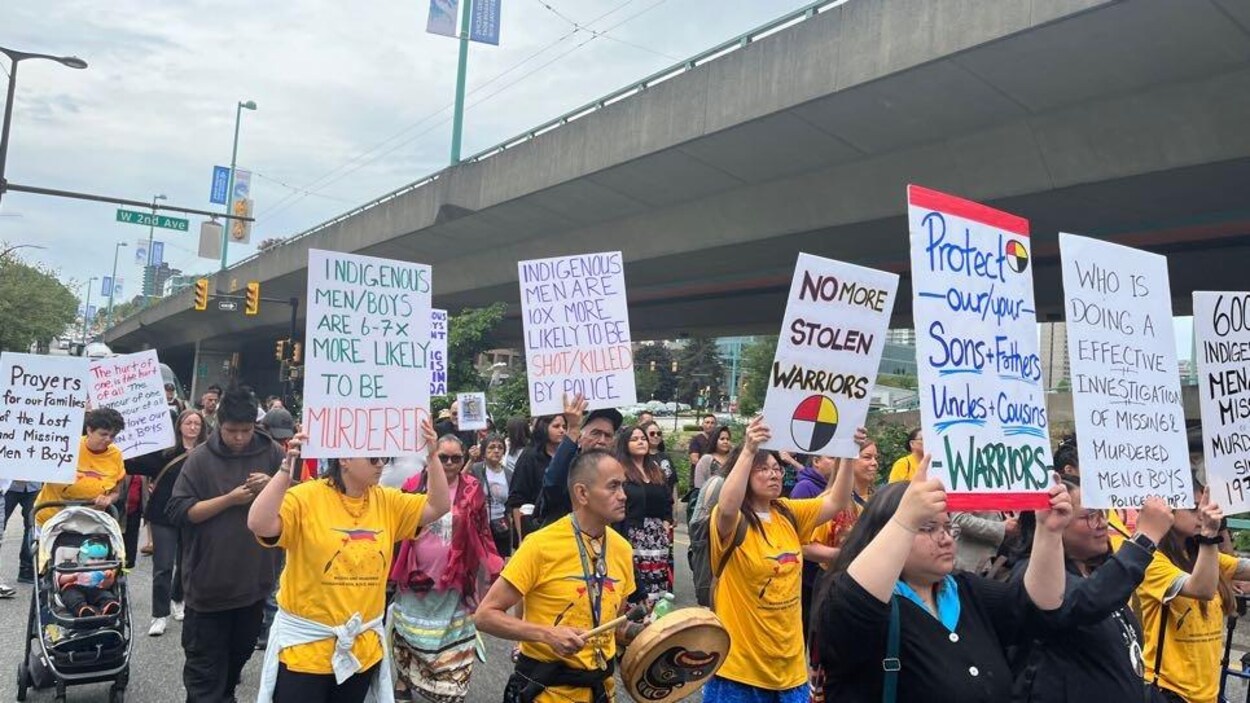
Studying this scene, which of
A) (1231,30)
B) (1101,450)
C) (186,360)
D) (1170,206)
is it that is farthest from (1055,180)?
(186,360)

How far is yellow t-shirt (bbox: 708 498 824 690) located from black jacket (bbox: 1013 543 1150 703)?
3.92 feet

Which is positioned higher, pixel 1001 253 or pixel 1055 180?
pixel 1055 180

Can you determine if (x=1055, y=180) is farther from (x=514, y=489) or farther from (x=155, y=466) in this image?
(x=155, y=466)

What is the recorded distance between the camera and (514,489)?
22.9ft

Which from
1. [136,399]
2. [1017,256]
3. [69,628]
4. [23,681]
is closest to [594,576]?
[1017,256]

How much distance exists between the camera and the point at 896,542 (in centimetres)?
259

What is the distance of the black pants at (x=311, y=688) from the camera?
150 inches

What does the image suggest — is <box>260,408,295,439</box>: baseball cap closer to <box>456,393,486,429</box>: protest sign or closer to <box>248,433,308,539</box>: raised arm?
<box>456,393,486,429</box>: protest sign

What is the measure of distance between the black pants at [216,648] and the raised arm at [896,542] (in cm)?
354

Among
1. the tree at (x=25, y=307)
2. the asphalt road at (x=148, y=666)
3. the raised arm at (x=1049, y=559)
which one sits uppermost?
the tree at (x=25, y=307)

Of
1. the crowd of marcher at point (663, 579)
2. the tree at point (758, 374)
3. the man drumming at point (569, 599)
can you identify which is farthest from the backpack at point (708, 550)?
the tree at point (758, 374)

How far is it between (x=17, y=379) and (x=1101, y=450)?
7039mm

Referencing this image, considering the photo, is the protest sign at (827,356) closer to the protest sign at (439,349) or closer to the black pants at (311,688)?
the black pants at (311,688)

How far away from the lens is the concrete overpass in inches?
406
